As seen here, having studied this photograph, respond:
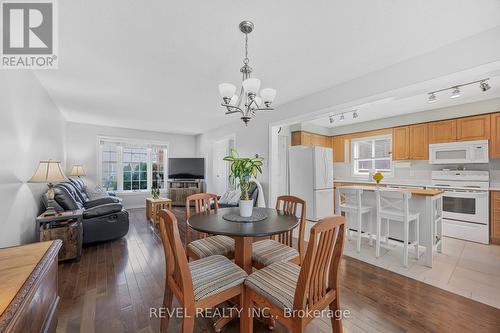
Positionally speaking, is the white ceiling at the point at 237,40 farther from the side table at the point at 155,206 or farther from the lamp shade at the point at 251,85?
the side table at the point at 155,206

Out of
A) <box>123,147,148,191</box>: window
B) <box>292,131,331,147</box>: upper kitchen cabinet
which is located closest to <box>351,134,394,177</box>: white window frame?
<box>292,131,331,147</box>: upper kitchen cabinet

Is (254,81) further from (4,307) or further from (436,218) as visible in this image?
(436,218)

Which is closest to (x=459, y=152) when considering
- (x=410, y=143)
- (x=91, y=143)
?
(x=410, y=143)

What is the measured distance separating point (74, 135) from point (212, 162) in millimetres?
3788

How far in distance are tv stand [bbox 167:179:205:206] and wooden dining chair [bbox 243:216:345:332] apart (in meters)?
5.63

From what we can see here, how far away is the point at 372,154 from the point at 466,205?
2.28 meters

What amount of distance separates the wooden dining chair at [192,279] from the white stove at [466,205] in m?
4.12

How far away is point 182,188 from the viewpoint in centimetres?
673

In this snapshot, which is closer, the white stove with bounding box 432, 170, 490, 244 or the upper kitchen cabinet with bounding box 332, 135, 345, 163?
the white stove with bounding box 432, 170, 490, 244

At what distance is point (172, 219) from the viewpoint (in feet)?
3.91

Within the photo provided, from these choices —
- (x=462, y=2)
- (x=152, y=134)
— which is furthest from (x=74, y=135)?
(x=462, y=2)

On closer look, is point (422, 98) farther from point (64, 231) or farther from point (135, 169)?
point (135, 169)

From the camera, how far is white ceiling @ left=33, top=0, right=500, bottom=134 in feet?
5.33

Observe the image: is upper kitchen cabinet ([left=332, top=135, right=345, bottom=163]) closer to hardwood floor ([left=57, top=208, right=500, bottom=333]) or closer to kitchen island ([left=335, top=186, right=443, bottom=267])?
kitchen island ([left=335, top=186, right=443, bottom=267])
